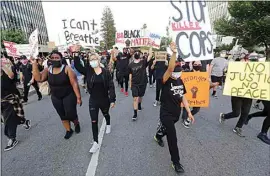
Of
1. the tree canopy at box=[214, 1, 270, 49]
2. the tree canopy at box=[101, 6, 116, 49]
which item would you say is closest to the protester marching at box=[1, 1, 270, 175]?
the tree canopy at box=[214, 1, 270, 49]

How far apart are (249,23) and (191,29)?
2159cm

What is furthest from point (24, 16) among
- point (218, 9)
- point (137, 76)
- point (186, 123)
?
point (186, 123)

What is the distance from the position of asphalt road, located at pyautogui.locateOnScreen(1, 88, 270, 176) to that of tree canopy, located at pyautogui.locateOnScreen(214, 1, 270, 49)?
18856 mm

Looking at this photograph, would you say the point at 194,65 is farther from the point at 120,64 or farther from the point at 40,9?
the point at 40,9

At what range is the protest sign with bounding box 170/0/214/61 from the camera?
2.80 metres

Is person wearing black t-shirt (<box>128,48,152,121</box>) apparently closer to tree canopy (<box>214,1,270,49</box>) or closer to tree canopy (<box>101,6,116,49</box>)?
tree canopy (<box>214,1,270,49</box>)

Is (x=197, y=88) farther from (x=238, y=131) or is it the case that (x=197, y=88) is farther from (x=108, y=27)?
(x=108, y=27)

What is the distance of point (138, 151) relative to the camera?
3576 millimetres

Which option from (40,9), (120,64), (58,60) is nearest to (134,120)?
(58,60)

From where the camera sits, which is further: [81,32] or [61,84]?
[81,32]

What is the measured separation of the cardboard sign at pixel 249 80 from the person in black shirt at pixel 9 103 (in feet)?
13.6

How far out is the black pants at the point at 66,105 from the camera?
406cm

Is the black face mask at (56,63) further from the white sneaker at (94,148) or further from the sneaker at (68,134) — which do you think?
the white sneaker at (94,148)

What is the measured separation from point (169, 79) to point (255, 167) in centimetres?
180
